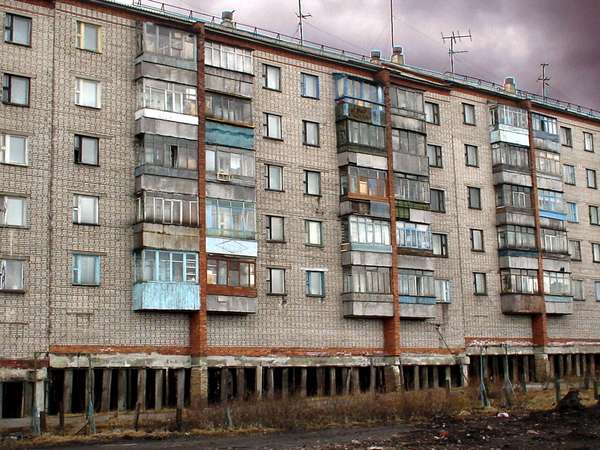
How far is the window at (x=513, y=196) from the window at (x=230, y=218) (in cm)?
1960

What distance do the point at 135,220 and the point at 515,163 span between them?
1099 inches

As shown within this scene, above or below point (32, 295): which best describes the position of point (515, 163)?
above

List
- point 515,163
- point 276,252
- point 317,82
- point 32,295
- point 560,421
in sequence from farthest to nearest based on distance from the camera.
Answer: point 515,163
point 317,82
point 276,252
point 32,295
point 560,421

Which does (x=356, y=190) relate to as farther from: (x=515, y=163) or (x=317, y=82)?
(x=515, y=163)

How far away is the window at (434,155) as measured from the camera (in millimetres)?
58781

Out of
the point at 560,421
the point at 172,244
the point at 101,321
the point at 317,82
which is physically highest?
the point at 317,82

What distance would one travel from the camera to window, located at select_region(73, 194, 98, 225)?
4422cm

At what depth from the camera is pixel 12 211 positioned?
139ft

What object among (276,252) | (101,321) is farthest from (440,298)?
(101,321)

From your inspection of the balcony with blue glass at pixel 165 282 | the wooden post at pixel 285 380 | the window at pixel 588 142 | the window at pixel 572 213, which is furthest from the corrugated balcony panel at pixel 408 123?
the window at pixel 588 142

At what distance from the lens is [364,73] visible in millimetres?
56156

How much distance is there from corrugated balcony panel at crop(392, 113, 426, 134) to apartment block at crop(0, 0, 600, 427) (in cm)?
17

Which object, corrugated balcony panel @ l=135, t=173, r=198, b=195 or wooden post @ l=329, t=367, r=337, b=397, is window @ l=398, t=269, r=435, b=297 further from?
corrugated balcony panel @ l=135, t=173, r=198, b=195

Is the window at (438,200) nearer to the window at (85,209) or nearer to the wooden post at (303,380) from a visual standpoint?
the wooden post at (303,380)
